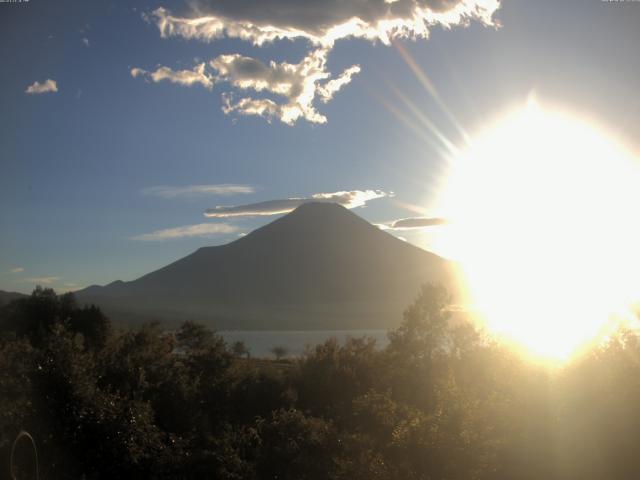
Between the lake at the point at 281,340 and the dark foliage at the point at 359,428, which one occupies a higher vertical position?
the dark foliage at the point at 359,428

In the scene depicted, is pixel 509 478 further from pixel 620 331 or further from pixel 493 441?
pixel 620 331

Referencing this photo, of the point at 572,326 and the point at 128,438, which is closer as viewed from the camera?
the point at 128,438

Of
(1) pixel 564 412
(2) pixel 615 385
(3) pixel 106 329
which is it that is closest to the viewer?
(1) pixel 564 412

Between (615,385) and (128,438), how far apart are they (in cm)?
1203

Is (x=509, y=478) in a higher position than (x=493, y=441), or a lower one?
lower

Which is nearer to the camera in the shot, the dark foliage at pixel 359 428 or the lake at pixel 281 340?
the dark foliage at pixel 359 428

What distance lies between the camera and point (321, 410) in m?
21.7

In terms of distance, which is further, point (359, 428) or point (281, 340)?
point (281, 340)

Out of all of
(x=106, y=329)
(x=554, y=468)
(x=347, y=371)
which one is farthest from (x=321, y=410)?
(x=106, y=329)

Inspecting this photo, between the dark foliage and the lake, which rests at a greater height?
the dark foliage

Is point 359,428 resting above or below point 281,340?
above

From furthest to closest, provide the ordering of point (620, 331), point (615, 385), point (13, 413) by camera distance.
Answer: point (620, 331) < point (615, 385) < point (13, 413)

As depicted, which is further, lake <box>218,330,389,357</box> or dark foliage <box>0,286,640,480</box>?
lake <box>218,330,389,357</box>

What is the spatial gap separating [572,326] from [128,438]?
18.2 m
